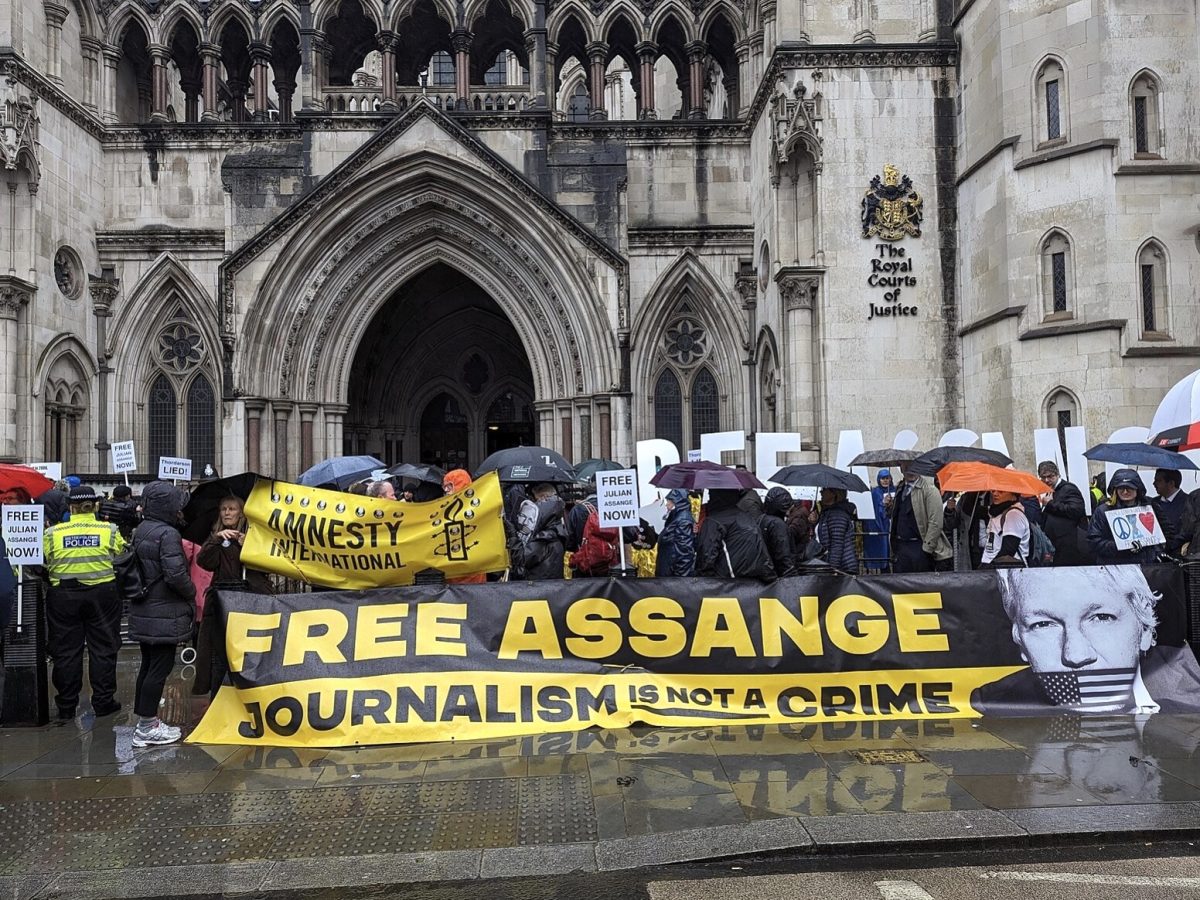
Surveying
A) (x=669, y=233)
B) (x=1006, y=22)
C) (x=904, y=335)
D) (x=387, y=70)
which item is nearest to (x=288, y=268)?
(x=387, y=70)

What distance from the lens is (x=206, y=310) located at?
23750mm

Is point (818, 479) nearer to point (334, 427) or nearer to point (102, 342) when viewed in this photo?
point (334, 427)

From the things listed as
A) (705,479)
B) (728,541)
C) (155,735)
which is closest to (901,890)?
(728,541)

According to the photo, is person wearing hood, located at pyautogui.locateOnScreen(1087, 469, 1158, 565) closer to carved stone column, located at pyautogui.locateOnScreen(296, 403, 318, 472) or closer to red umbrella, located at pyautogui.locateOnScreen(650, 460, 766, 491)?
red umbrella, located at pyautogui.locateOnScreen(650, 460, 766, 491)

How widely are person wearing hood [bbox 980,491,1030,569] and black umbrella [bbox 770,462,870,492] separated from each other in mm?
2069

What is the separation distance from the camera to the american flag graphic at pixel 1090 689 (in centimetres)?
809

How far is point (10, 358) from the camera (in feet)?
67.5

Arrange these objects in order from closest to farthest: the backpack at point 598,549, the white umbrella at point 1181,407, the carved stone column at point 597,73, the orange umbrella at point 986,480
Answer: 1. the orange umbrella at point 986,480
2. the white umbrella at point 1181,407
3. the backpack at point 598,549
4. the carved stone column at point 597,73

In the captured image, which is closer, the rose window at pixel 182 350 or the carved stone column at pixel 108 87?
the carved stone column at pixel 108 87

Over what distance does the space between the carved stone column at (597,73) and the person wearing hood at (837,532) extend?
15.7 metres

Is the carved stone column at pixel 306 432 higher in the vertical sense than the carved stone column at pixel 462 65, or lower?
lower

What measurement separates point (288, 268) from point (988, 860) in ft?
66.4

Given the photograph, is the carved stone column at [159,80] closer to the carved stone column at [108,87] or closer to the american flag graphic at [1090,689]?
the carved stone column at [108,87]

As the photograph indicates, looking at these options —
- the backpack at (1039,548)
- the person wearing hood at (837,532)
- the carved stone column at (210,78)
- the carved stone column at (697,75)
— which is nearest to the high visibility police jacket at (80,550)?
the person wearing hood at (837,532)
